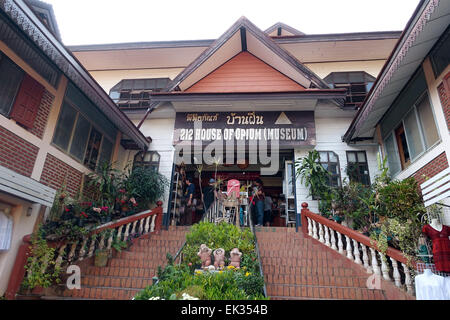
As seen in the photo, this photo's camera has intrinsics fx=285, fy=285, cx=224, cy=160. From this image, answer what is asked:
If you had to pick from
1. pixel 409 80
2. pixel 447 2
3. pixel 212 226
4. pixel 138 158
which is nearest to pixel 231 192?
pixel 212 226

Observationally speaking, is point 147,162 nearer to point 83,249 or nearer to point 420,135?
point 83,249

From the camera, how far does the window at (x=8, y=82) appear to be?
4.73 metres

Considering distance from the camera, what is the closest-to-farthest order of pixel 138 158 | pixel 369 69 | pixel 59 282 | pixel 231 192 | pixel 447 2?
pixel 447 2 → pixel 59 282 → pixel 231 192 → pixel 138 158 → pixel 369 69

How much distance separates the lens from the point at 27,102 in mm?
5180

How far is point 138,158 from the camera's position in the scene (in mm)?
8938

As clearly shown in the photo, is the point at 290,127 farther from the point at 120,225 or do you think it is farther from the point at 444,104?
the point at 120,225

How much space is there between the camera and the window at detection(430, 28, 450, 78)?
4.70 m

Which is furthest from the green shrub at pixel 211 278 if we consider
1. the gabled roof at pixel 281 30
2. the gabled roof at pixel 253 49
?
the gabled roof at pixel 281 30

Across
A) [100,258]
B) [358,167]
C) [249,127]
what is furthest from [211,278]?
[358,167]

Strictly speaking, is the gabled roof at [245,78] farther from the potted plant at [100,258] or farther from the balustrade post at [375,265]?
the potted plant at [100,258]

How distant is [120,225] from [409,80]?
266 inches

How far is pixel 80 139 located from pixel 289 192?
5.67 meters

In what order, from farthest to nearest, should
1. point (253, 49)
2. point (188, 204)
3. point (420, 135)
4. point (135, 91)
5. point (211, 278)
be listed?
point (135, 91) → point (188, 204) → point (253, 49) → point (420, 135) → point (211, 278)

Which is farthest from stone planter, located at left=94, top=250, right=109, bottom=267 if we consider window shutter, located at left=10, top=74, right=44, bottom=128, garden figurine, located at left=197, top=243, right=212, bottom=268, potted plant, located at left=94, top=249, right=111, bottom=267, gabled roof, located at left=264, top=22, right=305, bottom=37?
gabled roof, located at left=264, top=22, right=305, bottom=37
